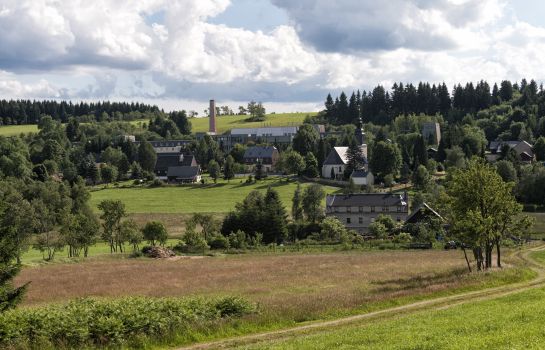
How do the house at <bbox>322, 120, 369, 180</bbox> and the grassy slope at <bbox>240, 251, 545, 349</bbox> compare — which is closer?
the grassy slope at <bbox>240, 251, 545, 349</bbox>

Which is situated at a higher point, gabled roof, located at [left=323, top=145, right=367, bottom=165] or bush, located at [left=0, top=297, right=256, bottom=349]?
gabled roof, located at [left=323, top=145, right=367, bottom=165]

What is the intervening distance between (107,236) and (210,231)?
13.2 metres

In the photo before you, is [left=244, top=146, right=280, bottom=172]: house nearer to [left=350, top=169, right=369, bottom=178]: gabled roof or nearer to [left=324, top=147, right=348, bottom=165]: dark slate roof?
[left=324, top=147, right=348, bottom=165]: dark slate roof

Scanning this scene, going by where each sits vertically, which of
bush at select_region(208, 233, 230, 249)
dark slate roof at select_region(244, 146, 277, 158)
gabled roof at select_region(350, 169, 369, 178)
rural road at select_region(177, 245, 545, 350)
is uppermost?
dark slate roof at select_region(244, 146, 277, 158)

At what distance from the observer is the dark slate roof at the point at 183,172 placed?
150000 millimetres

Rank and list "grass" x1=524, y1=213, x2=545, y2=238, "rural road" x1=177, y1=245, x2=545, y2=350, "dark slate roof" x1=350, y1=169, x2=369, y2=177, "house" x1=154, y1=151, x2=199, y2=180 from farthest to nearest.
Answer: "house" x1=154, y1=151, x2=199, y2=180
"dark slate roof" x1=350, y1=169, x2=369, y2=177
"grass" x1=524, y1=213, x2=545, y2=238
"rural road" x1=177, y1=245, x2=545, y2=350

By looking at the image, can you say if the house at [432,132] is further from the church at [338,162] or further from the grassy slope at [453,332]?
the grassy slope at [453,332]

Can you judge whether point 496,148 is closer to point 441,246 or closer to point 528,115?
point 528,115

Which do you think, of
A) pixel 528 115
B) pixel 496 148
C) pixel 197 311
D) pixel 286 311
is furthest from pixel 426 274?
pixel 528 115

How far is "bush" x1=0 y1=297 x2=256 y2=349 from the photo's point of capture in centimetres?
2055

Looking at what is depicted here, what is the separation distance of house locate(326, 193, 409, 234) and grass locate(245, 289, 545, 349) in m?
65.5

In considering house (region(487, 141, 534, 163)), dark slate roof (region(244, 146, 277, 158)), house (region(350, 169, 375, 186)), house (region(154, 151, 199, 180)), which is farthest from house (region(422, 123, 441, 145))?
house (region(154, 151, 199, 180))

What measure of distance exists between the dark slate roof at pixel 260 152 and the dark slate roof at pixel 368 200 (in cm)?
8469

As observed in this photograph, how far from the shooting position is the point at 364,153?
144000 mm
